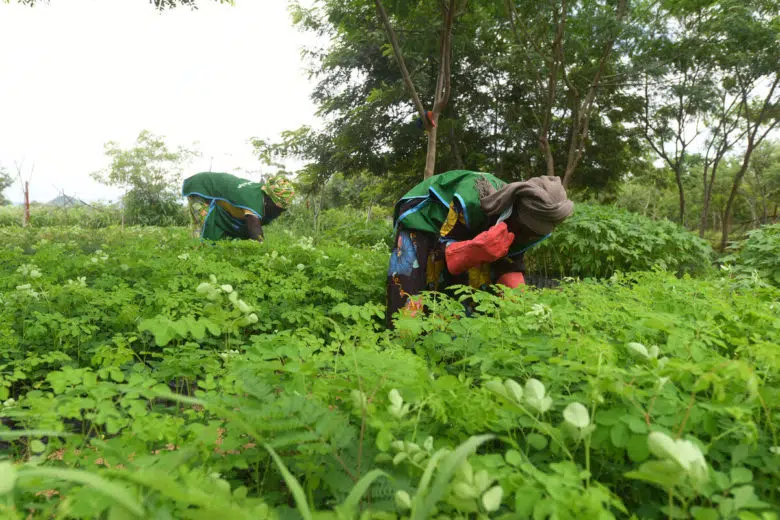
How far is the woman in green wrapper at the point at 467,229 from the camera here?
2.59m

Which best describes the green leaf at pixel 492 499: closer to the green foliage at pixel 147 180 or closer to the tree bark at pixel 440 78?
the tree bark at pixel 440 78

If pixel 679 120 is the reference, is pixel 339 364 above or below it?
below

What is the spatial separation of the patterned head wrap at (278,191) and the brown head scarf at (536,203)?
3.80 meters

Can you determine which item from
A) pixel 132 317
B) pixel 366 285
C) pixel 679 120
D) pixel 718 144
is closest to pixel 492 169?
pixel 679 120

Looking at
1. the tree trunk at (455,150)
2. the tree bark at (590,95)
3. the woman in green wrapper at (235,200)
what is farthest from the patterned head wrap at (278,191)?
the tree trunk at (455,150)

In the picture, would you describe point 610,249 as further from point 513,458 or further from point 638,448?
point 513,458

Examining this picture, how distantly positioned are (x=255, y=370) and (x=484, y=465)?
647 mm

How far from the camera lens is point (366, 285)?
3553 millimetres

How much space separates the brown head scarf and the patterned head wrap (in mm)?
3800

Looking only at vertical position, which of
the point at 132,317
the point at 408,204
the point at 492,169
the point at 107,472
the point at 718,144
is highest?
the point at 718,144

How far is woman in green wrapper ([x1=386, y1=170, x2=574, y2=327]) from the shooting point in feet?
8.48

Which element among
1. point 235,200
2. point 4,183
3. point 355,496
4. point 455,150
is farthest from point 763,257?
point 4,183

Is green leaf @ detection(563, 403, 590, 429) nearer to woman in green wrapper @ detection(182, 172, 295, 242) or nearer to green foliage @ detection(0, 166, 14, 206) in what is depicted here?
woman in green wrapper @ detection(182, 172, 295, 242)

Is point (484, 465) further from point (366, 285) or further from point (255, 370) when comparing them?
point (366, 285)
